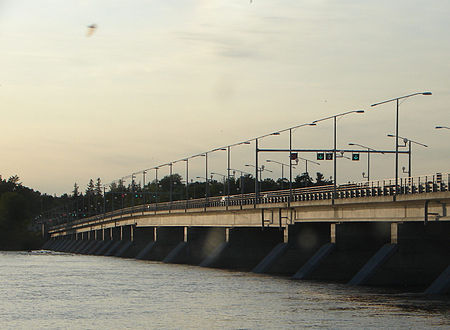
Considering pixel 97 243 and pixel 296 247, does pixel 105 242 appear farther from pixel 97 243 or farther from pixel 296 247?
pixel 296 247

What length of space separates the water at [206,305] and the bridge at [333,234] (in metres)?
4.34

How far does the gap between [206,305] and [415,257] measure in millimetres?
19402

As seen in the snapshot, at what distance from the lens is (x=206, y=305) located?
198 ft

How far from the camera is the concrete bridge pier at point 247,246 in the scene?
107875 millimetres

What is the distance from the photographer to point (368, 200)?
249 feet

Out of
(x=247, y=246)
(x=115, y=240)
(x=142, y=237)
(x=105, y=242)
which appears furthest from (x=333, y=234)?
(x=105, y=242)

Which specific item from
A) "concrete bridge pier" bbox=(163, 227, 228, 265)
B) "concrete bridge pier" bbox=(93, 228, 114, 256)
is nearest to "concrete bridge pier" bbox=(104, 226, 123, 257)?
"concrete bridge pier" bbox=(93, 228, 114, 256)

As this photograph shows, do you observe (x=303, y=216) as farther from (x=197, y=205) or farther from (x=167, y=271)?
(x=197, y=205)

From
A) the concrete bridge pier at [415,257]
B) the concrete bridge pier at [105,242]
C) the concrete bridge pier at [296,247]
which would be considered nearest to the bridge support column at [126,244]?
the concrete bridge pier at [105,242]

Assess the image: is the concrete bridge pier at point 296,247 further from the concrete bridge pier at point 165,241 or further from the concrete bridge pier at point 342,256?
the concrete bridge pier at point 165,241

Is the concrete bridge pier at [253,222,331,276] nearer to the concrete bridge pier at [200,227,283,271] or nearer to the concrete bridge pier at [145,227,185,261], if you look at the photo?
the concrete bridge pier at [200,227,283,271]

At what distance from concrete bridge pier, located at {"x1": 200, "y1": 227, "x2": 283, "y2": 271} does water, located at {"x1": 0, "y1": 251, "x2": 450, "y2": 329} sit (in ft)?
66.5

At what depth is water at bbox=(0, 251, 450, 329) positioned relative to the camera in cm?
5000

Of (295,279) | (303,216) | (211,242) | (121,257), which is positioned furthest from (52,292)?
(121,257)
